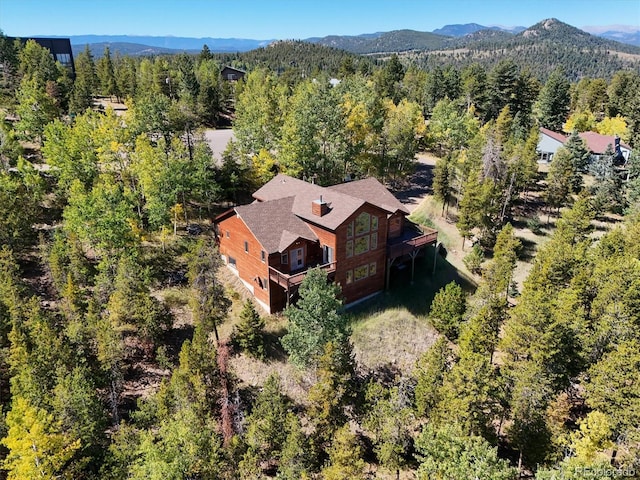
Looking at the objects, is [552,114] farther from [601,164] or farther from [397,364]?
[397,364]

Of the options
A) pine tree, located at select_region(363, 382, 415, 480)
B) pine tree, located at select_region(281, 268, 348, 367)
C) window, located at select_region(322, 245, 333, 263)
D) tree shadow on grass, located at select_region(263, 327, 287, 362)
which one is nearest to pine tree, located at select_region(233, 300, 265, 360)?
tree shadow on grass, located at select_region(263, 327, 287, 362)

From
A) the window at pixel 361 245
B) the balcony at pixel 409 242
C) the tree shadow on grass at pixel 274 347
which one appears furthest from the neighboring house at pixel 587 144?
the tree shadow on grass at pixel 274 347

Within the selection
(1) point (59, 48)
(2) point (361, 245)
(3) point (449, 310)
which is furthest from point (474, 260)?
(1) point (59, 48)

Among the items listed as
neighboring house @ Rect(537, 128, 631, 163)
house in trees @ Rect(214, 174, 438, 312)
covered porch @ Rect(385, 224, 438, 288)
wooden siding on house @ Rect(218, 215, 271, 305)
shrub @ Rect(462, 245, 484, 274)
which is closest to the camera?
house in trees @ Rect(214, 174, 438, 312)

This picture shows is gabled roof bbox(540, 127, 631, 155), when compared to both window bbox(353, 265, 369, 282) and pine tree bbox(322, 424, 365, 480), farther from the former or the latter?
pine tree bbox(322, 424, 365, 480)

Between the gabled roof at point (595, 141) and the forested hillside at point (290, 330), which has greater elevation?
the gabled roof at point (595, 141)

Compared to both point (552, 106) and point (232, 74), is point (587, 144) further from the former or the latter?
point (232, 74)

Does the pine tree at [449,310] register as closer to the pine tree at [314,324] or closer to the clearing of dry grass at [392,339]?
the clearing of dry grass at [392,339]
